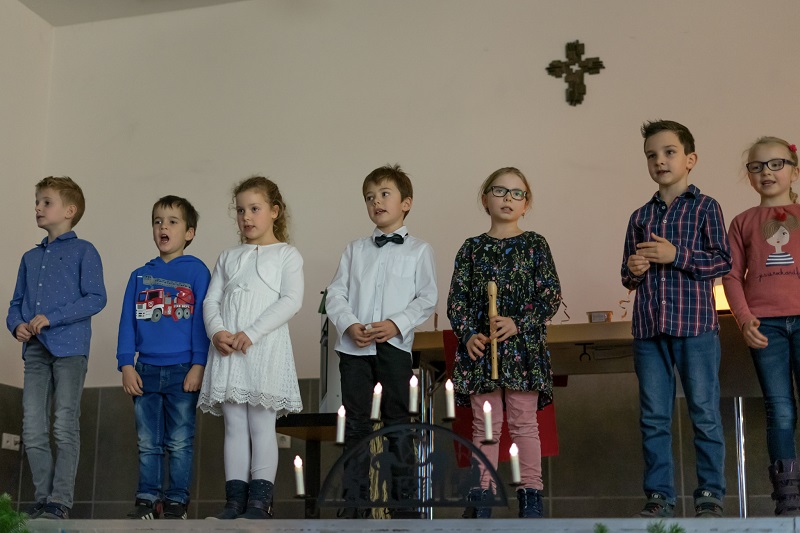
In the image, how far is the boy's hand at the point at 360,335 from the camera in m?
3.49

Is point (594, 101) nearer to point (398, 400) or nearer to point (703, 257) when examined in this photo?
point (703, 257)

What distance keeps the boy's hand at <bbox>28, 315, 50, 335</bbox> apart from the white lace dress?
2.04ft

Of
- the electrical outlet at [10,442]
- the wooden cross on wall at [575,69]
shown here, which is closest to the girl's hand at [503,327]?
the wooden cross on wall at [575,69]

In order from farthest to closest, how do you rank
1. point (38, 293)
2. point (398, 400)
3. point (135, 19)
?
point (135, 19)
point (38, 293)
point (398, 400)

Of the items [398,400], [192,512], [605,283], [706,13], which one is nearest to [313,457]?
[192,512]

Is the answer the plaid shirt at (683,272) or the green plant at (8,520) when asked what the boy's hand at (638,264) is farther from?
the green plant at (8,520)

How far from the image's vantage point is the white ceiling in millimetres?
6004

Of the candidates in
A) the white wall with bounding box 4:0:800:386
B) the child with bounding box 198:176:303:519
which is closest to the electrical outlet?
the white wall with bounding box 4:0:800:386

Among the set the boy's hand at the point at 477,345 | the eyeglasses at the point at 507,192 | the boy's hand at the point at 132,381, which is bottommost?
the boy's hand at the point at 132,381

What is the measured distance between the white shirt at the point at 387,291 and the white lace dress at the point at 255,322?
0.18 meters

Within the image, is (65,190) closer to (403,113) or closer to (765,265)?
(403,113)

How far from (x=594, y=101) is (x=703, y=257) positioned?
215 cm

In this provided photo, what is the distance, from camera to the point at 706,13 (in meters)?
5.20

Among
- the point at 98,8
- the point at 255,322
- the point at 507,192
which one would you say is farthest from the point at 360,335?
the point at 98,8
